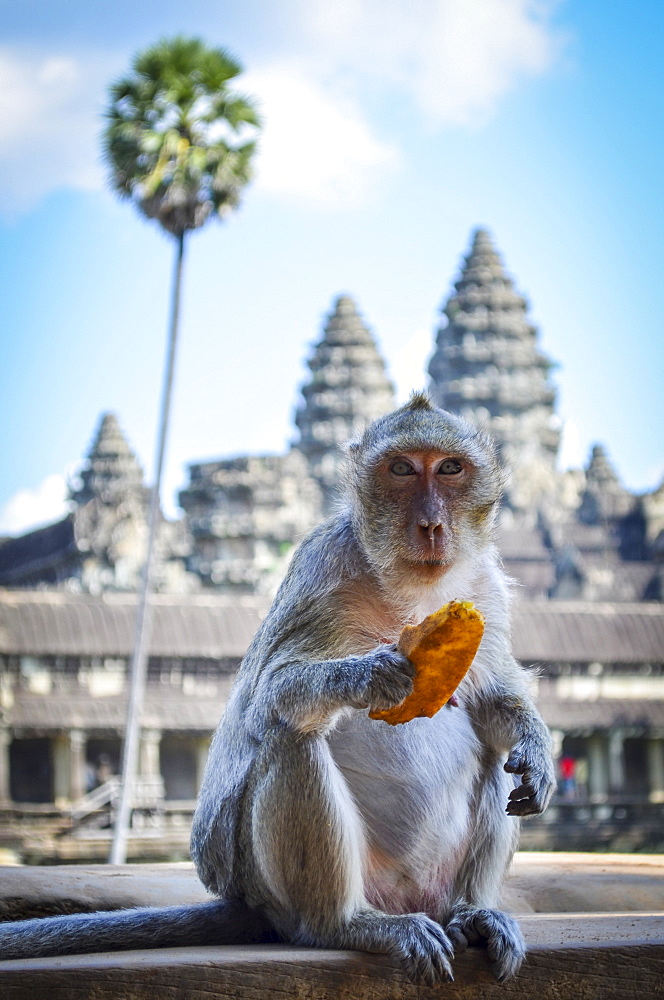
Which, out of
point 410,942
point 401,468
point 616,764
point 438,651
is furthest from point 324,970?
point 616,764

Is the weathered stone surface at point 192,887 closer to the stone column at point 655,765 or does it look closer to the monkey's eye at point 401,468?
the monkey's eye at point 401,468

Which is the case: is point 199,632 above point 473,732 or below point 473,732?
above

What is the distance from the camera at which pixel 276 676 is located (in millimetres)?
3889

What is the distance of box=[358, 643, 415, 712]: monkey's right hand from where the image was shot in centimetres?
365

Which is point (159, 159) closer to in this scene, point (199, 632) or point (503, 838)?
point (199, 632)

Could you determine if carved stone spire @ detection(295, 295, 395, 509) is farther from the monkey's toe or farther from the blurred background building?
the monkey's toe

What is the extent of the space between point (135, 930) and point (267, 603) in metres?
25.8

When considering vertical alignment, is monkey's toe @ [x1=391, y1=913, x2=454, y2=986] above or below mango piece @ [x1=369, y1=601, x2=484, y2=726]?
below

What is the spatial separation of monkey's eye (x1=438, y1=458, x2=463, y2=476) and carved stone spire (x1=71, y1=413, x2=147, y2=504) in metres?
43.3

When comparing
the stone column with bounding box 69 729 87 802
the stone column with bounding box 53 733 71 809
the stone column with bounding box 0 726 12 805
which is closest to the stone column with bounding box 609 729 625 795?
the stone column with bounding box 69 729 87 802

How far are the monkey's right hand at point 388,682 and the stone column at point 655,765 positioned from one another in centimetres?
2849

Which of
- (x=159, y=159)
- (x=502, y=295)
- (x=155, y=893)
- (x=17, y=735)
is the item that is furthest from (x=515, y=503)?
(x=155, y=893)

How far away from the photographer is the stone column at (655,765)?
31.0 meters

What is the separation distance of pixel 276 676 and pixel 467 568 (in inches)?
26.7
